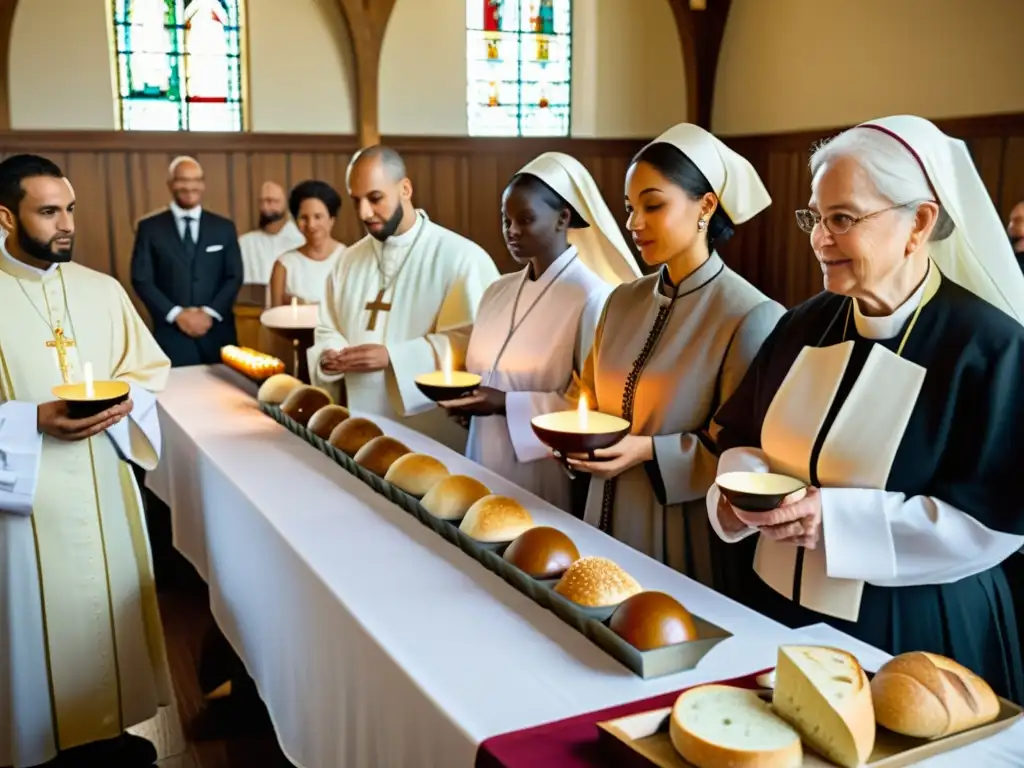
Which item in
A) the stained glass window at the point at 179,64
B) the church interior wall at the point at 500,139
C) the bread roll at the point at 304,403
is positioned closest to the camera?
the bread roll at the point at 304,403

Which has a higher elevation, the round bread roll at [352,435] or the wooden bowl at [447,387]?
the wooden bowl at [447,387]

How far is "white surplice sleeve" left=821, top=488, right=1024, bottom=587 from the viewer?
1910 mm

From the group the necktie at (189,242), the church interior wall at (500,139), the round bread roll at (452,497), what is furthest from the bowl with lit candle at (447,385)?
the church interior wall at (500,139)

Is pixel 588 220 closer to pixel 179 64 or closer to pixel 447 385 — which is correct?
pixel 447 385

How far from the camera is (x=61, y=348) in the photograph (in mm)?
3193

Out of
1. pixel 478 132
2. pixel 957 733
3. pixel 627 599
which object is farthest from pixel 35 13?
pixel 957 733

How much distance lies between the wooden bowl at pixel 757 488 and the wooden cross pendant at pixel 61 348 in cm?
220

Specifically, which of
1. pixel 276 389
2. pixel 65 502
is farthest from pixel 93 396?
pixel 276 389

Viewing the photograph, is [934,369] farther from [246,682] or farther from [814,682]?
[246,682]

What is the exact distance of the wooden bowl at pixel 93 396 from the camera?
2670 mm

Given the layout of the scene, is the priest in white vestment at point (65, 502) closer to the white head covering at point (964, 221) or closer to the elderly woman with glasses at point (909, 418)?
the elderly woman with glasses at point (909, 418)

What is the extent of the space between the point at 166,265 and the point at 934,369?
6.05m

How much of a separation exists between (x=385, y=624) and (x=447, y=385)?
1064 mm

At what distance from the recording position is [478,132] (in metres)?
11.2
